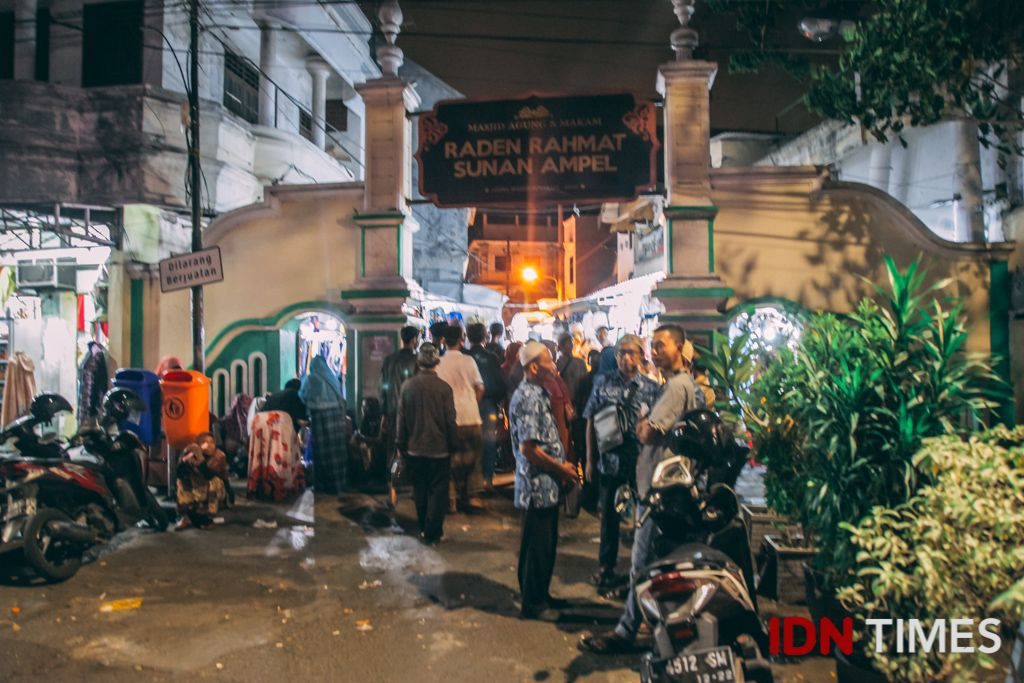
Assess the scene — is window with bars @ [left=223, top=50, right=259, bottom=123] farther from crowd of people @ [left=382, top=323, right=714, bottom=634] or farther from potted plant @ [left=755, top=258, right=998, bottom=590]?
potted plant @ [left=755, top=258, right=998, bottom=590]

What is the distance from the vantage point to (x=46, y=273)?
13953mm

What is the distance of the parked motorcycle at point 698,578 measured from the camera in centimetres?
318

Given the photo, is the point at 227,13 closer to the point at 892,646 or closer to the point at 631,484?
the point at 631,484

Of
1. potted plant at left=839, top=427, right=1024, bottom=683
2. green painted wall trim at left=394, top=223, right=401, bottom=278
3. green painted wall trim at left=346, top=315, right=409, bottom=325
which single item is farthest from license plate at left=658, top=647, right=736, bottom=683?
green painted wall trim at left=394, top=223, right=401, bottom=278

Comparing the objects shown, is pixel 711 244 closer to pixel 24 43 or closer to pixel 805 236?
pixel 805 236

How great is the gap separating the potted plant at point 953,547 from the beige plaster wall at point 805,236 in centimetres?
695

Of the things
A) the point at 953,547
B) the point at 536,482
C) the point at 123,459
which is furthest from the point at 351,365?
the point at 953,547

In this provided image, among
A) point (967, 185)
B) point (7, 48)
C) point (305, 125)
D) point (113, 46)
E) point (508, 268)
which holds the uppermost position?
point (305, 125)

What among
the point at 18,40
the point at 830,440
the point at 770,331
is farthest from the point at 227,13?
the point at 830,440

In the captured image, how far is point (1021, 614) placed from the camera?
8.48 ft

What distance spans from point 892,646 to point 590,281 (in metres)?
36.8

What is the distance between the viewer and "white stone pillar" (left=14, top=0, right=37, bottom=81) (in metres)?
14.3

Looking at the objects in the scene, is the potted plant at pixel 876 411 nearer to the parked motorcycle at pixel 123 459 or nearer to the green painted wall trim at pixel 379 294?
the parked motorcycle at pixel 123 459

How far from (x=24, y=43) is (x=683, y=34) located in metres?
13.3
